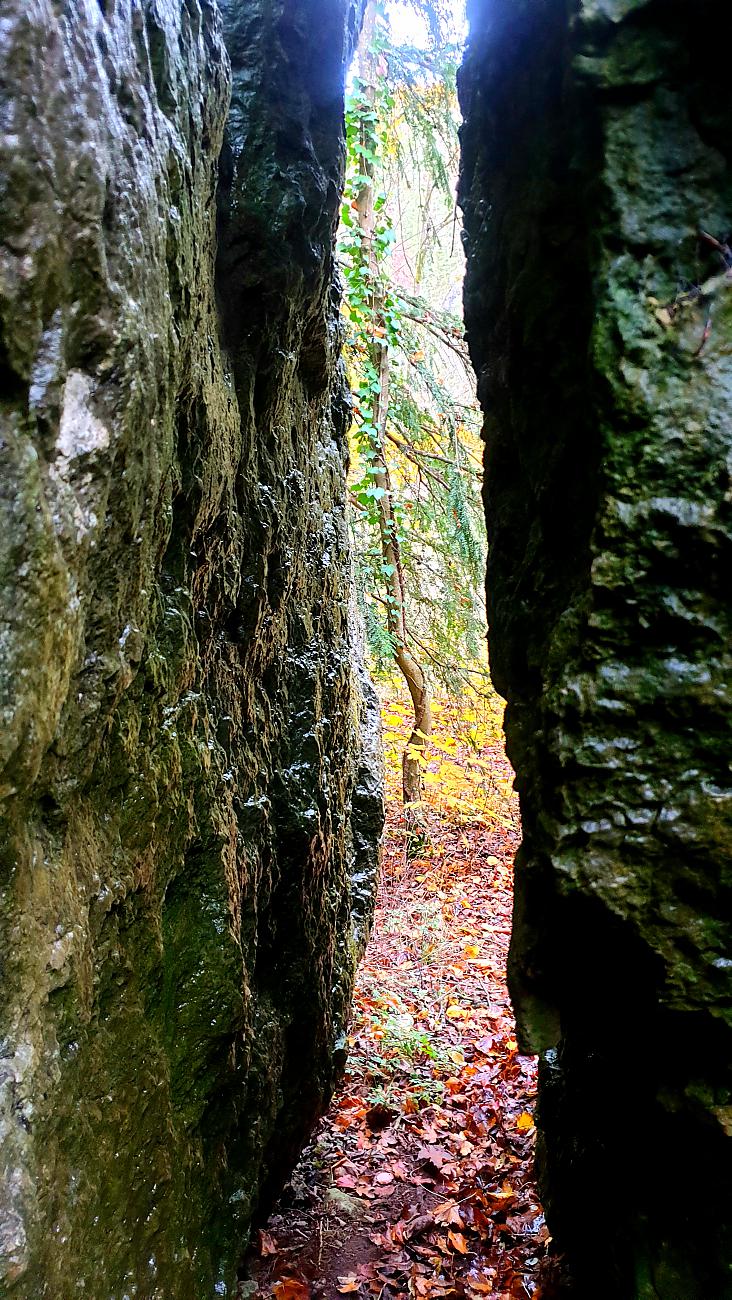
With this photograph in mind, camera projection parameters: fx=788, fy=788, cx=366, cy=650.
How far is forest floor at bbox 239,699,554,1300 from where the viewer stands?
12.3 feet

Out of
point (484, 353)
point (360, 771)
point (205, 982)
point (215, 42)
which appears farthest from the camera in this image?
point (360, 771)

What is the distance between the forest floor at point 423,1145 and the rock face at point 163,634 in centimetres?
43

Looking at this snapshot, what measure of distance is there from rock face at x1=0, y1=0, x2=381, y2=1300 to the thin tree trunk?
358 cm

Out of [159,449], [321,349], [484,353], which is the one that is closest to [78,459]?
[159,449]

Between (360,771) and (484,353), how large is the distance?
313cm

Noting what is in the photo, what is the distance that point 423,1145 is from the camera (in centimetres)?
463

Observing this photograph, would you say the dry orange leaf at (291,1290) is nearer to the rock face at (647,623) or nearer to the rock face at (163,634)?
the rock face at (163,634)

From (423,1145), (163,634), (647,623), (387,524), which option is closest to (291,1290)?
(423,1145)

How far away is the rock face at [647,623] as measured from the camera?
2068 millimetres

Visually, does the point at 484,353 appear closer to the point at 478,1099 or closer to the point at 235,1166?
the point at 235,1166

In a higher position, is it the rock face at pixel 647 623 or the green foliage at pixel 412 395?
the green foliage at pixel 412 395

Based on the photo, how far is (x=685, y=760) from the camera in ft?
6.89

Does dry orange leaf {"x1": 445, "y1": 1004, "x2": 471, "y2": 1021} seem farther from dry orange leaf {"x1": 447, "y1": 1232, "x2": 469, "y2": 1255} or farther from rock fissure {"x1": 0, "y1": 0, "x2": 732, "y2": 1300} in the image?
rock fissure {"x1": 0, "y1": 0, "x2": 732, "y2": 1300}

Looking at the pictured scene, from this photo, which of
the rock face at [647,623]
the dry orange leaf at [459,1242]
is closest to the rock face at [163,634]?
the dry orange leaf at [459,1242]
